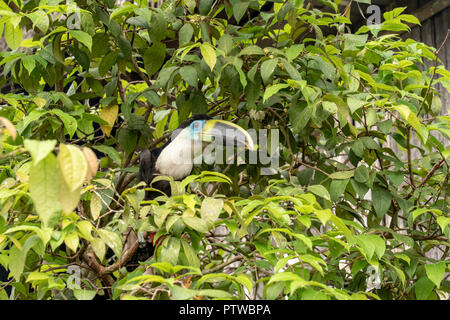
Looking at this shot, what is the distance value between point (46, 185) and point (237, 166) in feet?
4.27

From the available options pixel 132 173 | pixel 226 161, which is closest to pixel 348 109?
pixel 226 161

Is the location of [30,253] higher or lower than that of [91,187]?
lower

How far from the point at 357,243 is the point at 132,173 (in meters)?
1.14

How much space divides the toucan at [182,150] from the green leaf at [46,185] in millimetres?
1054

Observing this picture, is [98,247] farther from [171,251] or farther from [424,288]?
[424,288]

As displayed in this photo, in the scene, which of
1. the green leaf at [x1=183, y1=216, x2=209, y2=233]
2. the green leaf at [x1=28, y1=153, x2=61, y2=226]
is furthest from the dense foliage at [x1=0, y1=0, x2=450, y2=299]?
the green leaf at [x1=28, y1=153, x2=61, y2=226]

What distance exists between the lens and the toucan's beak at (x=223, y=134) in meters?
1.89

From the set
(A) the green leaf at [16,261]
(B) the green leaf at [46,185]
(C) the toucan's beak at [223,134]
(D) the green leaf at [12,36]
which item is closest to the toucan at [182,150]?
(C) the toucan's beak at [223,134]

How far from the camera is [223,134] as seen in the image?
1.97 meters

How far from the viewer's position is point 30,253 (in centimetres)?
167

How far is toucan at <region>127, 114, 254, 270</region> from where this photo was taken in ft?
6.44

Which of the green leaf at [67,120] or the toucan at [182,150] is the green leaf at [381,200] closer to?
the toucan at [182,150]
